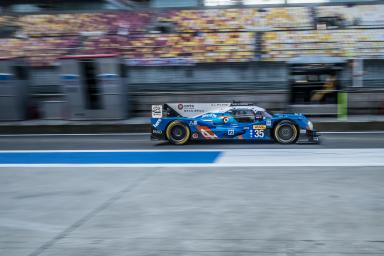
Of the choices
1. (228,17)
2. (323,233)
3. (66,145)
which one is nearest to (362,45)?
(228,17)

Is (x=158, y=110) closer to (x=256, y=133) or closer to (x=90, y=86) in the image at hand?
(x=256, y=133)

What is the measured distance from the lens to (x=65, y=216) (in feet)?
18.5

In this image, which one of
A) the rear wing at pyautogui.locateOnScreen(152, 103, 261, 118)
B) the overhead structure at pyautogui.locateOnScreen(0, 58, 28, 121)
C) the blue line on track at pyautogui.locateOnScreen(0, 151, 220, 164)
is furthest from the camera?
the overhead structure at pyautogui.locateOnScreen(0, 58, 28, 121)

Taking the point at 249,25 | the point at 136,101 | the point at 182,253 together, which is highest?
the point at 249,25

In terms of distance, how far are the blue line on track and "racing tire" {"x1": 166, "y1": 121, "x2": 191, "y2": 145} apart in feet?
3.54

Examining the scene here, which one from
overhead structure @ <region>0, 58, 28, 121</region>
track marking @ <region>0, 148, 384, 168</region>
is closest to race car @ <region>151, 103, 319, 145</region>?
track marking @ <region>0, 148, 384, 168</region>

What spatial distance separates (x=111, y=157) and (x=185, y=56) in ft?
36.8

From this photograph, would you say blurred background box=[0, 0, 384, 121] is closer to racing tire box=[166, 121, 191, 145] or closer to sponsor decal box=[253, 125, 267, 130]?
racing tire box=[166, 121, 191, 145]

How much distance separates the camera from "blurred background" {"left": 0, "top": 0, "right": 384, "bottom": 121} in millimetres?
16484

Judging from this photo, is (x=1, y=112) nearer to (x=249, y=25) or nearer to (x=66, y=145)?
(x=66, y=145)

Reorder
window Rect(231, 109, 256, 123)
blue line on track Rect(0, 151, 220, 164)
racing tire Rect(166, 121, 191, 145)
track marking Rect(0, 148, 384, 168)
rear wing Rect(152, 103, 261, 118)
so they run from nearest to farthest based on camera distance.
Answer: track marking Rect(0, 148, 384, 168) → blue line on track Rect(0, 151, 220, 164) → window Rect(231, 109, 256, 123) → rear wing Rect(152, 103, 261, 118) → racing tire Rect(166, 121, 191, 145)

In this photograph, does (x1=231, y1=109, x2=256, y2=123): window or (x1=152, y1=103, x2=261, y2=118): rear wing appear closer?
(x1=231, y1=109, x2=256, y2=123): window

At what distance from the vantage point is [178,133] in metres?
11.8

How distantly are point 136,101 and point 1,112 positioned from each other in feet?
16.9
